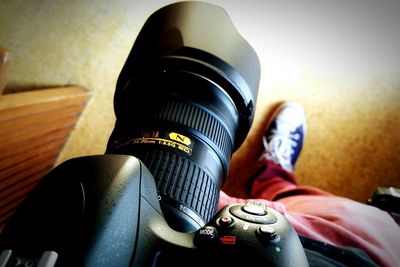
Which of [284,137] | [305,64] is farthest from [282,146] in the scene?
[305,64]

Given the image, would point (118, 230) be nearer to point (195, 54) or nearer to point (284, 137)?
point (195, 54)

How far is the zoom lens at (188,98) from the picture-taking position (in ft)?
1.46

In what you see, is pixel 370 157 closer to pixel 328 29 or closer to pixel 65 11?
pixel 328 29

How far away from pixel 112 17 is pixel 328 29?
53 cm

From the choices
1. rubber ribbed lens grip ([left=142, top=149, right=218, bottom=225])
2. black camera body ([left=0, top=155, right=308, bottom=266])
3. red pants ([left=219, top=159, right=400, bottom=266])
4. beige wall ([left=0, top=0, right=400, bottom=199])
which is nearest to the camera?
black camera body ([left=0, top=155, right=308, bottom=266])

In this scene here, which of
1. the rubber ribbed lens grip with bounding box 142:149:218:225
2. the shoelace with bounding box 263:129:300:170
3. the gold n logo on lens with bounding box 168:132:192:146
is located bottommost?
the shoelace with bounding box 263:129:300:170

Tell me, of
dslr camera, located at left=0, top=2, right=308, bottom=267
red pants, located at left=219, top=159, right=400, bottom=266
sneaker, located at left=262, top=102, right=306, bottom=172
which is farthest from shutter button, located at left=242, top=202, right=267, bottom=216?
sneaker, located at left=262, top=102, right=306, bottom=172

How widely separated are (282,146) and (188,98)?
0.56 metres

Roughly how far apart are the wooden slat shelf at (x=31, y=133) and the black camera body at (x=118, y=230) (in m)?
0.43

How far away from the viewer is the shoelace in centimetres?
101

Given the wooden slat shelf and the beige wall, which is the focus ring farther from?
the beige wall

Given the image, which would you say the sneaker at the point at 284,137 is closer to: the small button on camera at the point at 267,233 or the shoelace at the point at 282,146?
the shoelace at the point at 282,146

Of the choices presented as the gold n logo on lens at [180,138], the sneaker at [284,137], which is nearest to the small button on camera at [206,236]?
the gold n logo on lens at [180,138]

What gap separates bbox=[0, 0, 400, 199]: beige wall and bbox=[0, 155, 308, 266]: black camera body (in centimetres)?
66
